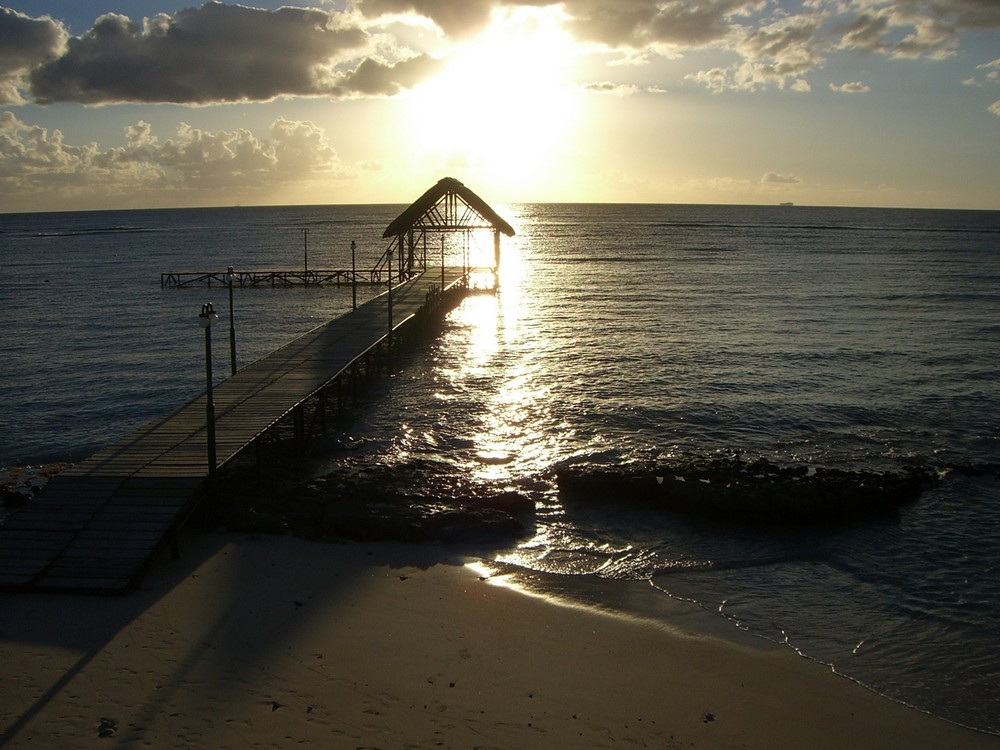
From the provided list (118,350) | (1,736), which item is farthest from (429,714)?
(118,350)

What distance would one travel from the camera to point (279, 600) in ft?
39.4

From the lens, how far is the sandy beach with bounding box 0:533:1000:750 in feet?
29.5

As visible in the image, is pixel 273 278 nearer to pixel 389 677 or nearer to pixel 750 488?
pixel 750 488

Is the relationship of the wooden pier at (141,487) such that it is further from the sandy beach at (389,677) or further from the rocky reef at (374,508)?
the rocky reef at (374,508)

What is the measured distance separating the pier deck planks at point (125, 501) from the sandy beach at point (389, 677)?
419 millimetres

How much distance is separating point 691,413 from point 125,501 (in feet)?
48.2

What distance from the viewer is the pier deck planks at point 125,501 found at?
39.4 ft

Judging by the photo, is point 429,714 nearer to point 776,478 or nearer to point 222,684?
point 222,684

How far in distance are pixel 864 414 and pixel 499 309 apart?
25373 mm

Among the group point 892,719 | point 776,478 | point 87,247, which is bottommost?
point 892,719

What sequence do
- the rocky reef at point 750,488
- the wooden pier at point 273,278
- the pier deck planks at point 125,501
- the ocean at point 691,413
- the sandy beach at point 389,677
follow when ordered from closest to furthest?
the sandy beach at point 389,677, the pier deck planks at point 125,501, the ocean at point 691,413, the rocky reef at point 750,488, the wooden pier at point 273,278

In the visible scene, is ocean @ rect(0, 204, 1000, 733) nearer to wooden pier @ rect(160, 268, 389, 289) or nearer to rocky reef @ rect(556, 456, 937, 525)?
rocky reef @ rect(556, 456, 937, 525)

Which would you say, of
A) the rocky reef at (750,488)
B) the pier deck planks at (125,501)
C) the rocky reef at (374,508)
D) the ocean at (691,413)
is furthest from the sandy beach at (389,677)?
the rocky reef at (750,488)

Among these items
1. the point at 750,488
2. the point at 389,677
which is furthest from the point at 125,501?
the point at 750,488
